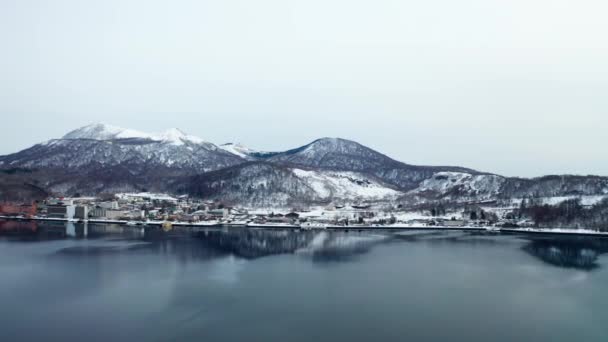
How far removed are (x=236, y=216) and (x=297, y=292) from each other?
1730 centimetres

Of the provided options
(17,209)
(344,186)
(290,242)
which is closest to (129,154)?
(344,186)

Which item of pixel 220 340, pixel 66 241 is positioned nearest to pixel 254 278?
pixel 220 340

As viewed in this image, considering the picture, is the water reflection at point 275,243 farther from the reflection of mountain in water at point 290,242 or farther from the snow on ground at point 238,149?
the snow on ground at point 238,149

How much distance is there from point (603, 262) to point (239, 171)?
98.7ft

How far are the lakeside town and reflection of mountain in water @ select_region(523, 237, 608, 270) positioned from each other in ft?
14.2

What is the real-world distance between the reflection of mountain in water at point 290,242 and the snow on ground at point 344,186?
1986 cm

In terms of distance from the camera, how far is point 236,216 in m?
24.9

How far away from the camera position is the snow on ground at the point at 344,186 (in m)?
40.1

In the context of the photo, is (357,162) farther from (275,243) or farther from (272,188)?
(275,243)

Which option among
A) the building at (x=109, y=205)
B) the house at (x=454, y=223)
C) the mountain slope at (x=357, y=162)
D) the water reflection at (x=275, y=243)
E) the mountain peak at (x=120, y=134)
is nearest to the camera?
the water reflection at (x=275, y=243)

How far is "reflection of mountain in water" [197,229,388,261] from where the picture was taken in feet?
42.9

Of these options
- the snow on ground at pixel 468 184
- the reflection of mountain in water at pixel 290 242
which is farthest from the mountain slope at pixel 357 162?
the reflection of mountain in water at pixel 290 242

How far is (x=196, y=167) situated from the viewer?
54.0 metres

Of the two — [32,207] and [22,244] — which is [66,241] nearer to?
[22,244]
